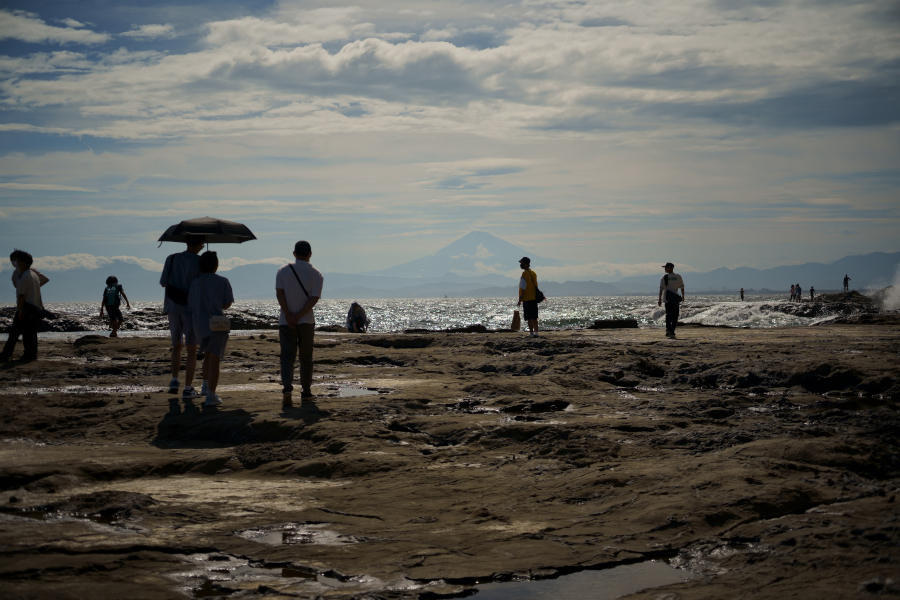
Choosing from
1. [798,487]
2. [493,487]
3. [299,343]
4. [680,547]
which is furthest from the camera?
[299,343]

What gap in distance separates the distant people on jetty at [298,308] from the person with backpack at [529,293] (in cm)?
793

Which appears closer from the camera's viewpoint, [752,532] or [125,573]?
[125,573]

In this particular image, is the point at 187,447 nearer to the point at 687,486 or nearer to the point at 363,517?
the point at 363,517

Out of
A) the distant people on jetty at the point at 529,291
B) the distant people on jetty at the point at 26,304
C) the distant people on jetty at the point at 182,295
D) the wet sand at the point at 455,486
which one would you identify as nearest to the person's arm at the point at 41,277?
the distant people on jetty at the point at 26,304

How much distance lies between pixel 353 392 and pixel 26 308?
682cm

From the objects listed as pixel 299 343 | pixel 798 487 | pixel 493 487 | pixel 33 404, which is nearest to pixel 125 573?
pixel 493 487

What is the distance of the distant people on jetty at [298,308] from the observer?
7.63 metres

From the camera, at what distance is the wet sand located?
125 inches

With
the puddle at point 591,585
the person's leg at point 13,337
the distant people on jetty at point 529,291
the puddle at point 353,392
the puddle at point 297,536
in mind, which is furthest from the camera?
the distant people on jetty at point 529,291

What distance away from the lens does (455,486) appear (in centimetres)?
472

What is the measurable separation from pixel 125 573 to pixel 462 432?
357cm

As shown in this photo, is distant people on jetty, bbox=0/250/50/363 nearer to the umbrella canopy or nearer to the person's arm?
the person's arm

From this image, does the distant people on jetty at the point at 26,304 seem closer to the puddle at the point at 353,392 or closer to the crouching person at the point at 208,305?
the crouching person at the point at 208,305

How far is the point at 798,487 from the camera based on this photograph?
409cm
